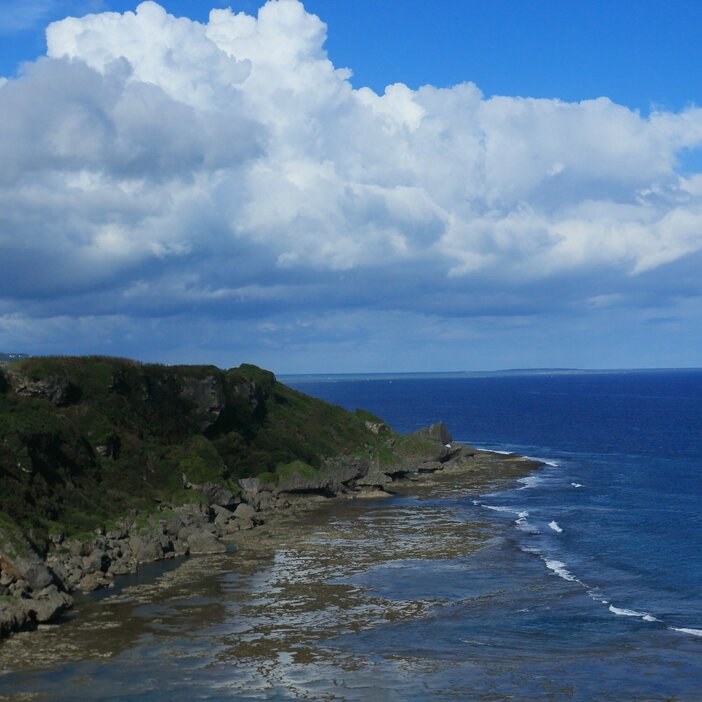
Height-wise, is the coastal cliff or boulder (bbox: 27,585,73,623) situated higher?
the coastal cliff

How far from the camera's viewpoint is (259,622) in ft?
165

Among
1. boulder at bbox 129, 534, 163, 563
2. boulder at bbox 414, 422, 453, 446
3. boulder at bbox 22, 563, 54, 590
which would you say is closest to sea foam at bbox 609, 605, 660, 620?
boulder at bbox 22, 563, 54, 590

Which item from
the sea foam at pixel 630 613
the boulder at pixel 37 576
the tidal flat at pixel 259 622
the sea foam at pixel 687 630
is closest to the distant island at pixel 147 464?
the boulder at pixel 37 576

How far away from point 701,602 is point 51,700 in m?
38.7

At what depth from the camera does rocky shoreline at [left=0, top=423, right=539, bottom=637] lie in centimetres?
5219

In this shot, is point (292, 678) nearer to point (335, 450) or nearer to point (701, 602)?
point (701, 602)

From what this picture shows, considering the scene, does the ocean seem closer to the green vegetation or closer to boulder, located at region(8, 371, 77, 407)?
the green vegetation

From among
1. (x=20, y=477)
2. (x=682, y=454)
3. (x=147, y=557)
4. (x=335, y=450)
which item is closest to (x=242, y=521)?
(x=147, y=557)

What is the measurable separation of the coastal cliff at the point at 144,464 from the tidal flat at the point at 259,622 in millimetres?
3659

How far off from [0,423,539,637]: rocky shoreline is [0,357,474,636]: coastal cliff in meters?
0.14

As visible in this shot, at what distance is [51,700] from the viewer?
3788 cm

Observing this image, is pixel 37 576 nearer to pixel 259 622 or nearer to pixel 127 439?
pixel 259 622

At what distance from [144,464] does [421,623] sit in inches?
1884

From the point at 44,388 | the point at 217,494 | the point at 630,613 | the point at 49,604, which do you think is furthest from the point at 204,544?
the point at 630,613
